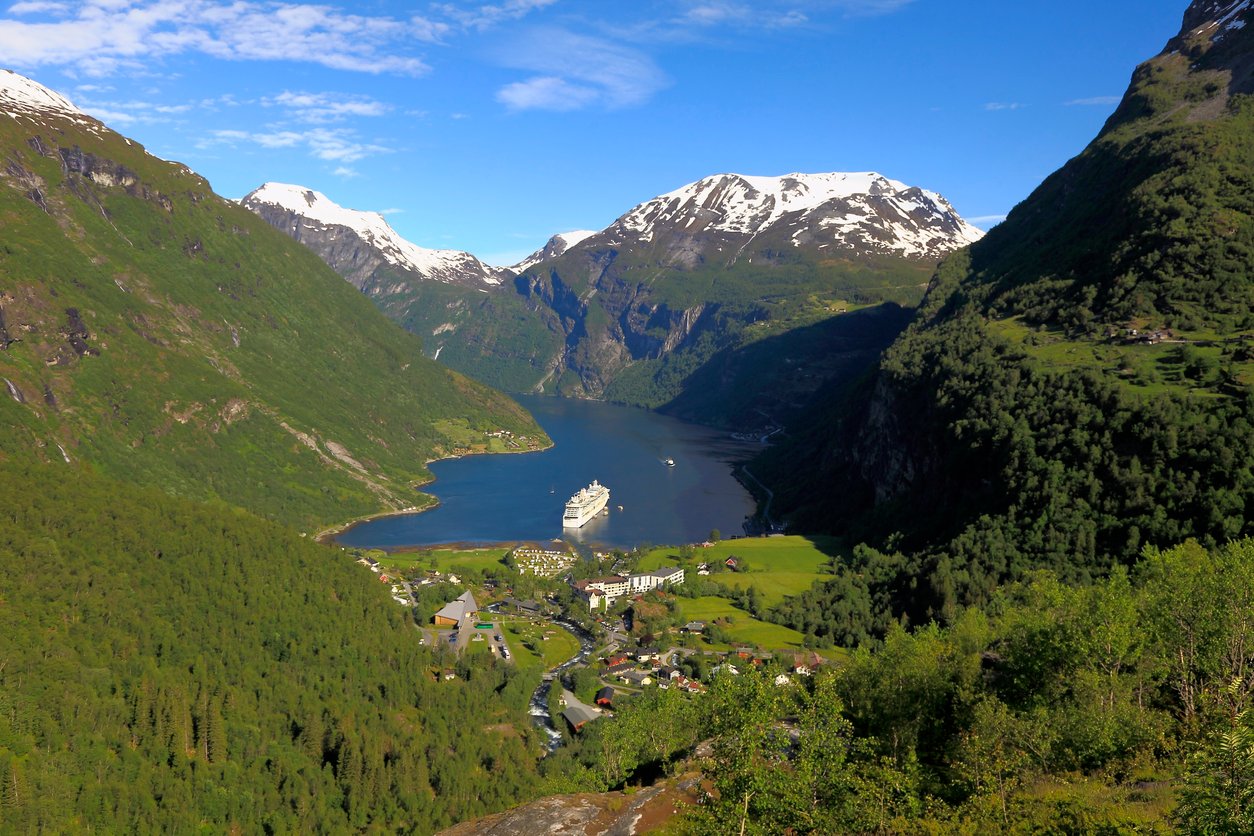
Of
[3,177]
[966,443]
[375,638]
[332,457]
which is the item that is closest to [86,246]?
[3,177]

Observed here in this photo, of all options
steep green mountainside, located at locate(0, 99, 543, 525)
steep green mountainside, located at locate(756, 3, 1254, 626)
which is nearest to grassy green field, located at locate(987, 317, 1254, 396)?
steep green mountainside, located at locate(756, 3, 1254, 626)

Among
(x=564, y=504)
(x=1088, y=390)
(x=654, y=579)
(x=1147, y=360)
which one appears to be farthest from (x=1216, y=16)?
(x=654, y=579)

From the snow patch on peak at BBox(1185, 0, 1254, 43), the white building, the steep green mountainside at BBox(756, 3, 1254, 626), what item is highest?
the snow patch on peak at BBox(1185, 0, 1254, 43)

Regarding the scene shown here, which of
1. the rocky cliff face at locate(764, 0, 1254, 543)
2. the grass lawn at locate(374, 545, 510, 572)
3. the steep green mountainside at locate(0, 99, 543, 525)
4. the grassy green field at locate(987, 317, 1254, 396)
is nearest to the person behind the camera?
the grassy green field at locate(987, 317, 1254, 396)

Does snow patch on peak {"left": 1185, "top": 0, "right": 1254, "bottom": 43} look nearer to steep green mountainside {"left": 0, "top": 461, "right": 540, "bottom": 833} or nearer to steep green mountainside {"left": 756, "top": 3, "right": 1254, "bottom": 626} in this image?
steep green mountainside {"left": 756, "top": 3, "right": 1254, "bottom": 626}

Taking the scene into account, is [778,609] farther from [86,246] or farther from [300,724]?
A: [86,246]

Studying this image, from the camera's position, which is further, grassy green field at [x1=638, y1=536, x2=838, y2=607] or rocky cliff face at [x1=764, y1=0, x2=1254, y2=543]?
grassy green field at [x1=638, y1=536, x2=838, y2=607]

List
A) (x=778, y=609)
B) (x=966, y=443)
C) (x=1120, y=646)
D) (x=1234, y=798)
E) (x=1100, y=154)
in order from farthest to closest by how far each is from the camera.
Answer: (x=1100, y=154)
(x=966, y=443)
(x=778, y=609)
(x=1120, y=646)
(x=1234, y=798)

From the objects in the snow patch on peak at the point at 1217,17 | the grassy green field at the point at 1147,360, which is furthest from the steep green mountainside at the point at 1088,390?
the snow patch on peak at the point at 1217,17
